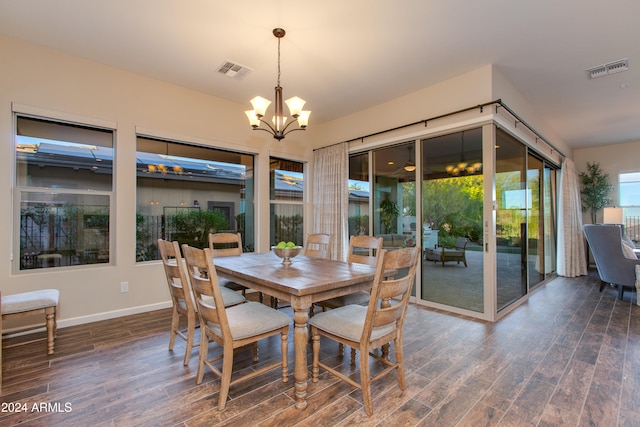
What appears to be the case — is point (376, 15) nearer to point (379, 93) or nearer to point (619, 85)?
point (379, 93)

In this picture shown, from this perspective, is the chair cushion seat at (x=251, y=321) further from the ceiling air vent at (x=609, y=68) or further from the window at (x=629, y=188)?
the window at (x=629, y=188)

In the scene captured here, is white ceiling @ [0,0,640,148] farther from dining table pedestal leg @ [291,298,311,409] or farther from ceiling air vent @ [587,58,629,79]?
dining table pedestal leg @ [291,298,311,409]

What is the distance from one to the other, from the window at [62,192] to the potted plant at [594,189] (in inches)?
363

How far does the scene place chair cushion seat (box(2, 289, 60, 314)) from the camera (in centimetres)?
245

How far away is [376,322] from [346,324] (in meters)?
0.27

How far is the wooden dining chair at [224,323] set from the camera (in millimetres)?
1817

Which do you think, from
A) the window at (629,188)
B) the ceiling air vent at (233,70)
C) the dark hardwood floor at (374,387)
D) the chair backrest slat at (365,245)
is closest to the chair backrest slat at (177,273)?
the dark hardwood floor at (374,387)

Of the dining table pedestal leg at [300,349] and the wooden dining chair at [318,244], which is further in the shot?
the wooden dining chair at [318,244]

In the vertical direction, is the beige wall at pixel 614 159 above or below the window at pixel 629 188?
above

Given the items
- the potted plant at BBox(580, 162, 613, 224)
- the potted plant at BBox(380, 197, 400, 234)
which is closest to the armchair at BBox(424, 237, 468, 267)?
the potted plant at BBox(380, 197, 400, 234)

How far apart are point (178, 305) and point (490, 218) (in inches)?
130

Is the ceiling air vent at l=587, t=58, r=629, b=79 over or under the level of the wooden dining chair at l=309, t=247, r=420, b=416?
over

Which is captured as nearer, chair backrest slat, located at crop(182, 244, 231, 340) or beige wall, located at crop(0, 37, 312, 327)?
chair backrest slat, located at crop(182, 244, 231, 340)

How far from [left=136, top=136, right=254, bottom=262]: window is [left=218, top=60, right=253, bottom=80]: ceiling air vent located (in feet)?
3.97
